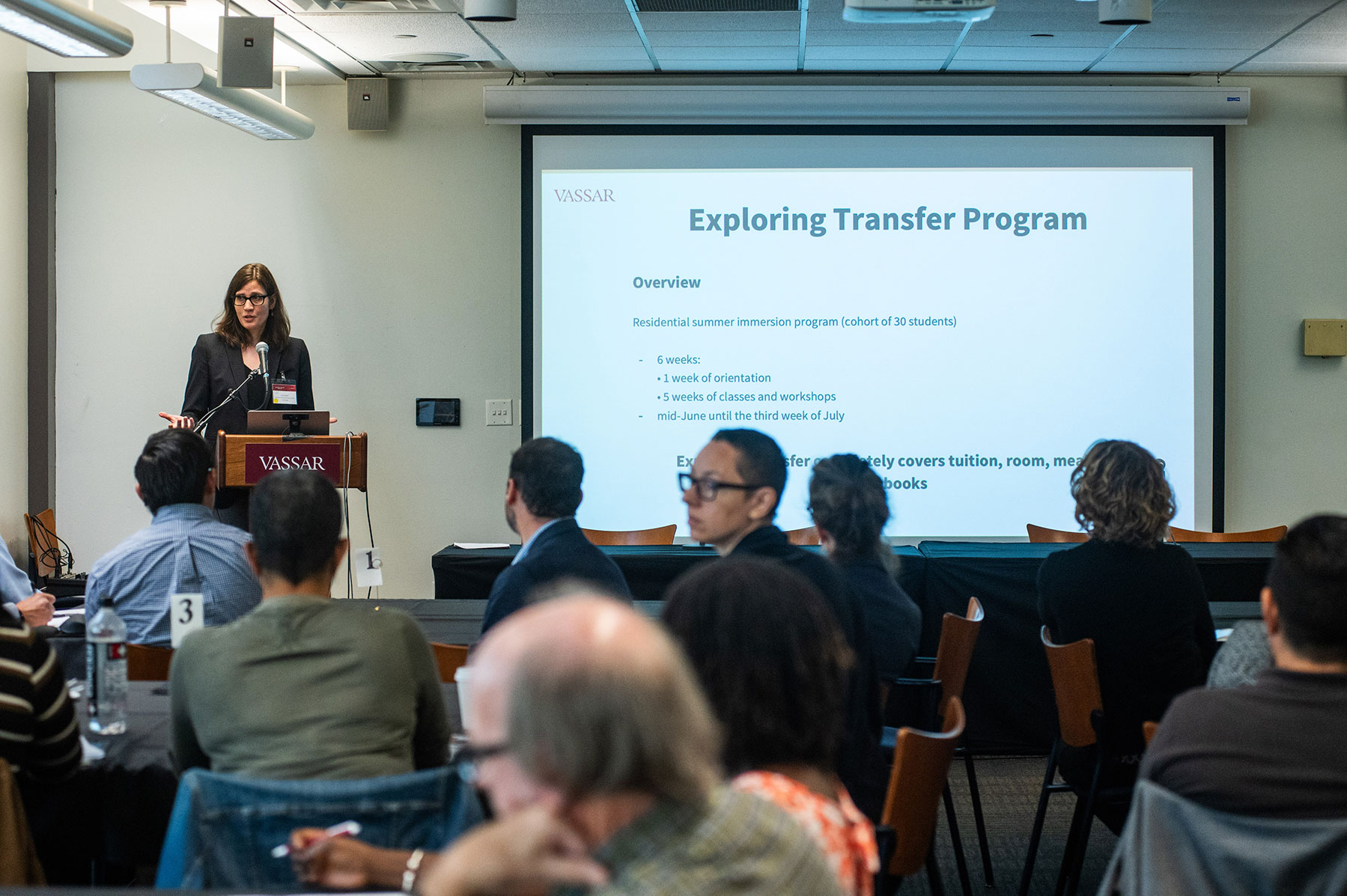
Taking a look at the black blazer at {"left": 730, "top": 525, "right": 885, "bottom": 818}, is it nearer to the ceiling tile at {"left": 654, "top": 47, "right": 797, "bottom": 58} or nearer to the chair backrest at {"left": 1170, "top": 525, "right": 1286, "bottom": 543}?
the chair backrest at {"left": 1170, "top": 525, "right": 1286, "bottom": 543}

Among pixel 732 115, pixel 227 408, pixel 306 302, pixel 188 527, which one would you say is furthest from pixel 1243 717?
pixel 306 302

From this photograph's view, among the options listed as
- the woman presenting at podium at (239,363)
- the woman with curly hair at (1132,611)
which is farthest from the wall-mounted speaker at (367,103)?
the woman with curly hair at (1132,611)

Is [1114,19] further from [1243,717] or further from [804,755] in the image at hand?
[804,755]

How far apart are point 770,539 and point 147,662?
1.49m

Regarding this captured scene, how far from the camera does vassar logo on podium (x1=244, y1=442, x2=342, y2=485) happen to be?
3.92 m

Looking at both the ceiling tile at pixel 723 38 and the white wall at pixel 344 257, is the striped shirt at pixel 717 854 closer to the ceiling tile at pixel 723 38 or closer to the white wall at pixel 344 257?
the ceiling tile at pixel 723 38

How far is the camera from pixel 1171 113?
221 inches

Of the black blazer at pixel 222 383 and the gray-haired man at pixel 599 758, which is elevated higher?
the black blazer at pixel 222 383

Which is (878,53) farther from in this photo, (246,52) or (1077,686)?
(1077,686)

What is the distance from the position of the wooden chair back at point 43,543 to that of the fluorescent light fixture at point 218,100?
7.75 feet

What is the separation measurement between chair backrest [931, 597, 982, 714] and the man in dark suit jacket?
977mm

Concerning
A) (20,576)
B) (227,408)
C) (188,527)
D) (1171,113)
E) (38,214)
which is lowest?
(20,576)

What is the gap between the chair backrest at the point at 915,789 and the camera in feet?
6.36

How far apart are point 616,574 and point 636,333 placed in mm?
3440
